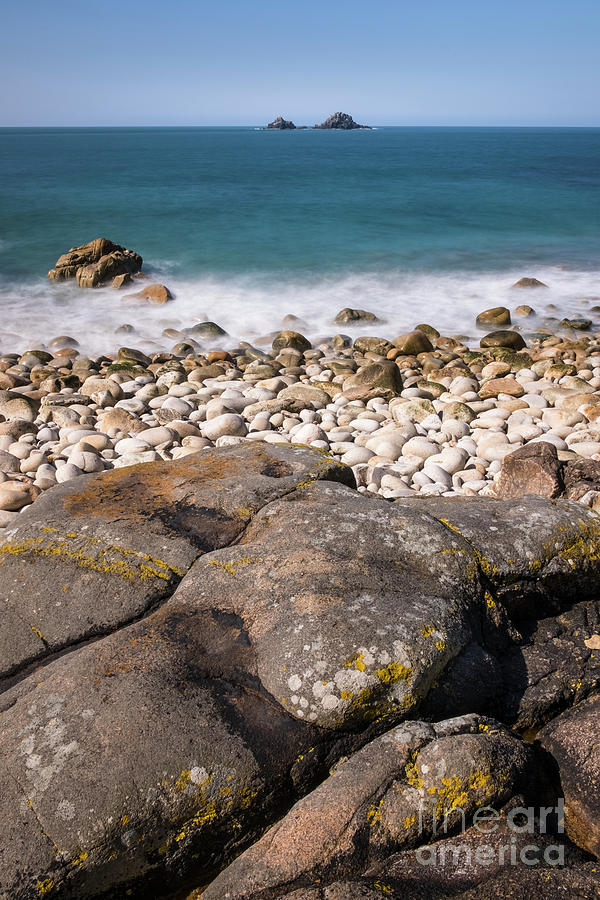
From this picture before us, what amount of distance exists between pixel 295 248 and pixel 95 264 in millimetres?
6794

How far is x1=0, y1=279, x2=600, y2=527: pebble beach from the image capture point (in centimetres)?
638

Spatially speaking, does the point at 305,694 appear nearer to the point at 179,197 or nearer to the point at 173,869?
the point at 173,869

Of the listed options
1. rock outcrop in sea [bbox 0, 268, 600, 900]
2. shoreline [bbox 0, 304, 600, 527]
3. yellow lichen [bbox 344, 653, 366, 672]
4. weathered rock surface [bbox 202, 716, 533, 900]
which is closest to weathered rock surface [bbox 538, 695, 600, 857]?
rock outcrop in sea [bbox 0, 268, 600, 900]

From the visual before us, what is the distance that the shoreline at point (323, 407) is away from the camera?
20.9 feet

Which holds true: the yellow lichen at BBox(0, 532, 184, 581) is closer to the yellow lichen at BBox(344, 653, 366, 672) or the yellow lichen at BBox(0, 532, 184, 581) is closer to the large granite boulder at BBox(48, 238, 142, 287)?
the yellow lichen at BBox(344, 653, 366, 672)

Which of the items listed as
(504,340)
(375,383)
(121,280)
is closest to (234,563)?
(375,383)

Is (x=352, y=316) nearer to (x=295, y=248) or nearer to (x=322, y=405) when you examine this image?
(x=322, y=405)

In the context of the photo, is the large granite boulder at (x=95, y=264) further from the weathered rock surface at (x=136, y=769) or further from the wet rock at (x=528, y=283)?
the weathered rock surface at (x=136, y=769)

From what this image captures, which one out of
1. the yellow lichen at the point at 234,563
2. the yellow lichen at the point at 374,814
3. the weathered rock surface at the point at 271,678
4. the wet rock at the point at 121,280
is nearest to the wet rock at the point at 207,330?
the wet rock at the point at 121,280

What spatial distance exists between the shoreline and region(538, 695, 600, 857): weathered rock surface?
2.18m

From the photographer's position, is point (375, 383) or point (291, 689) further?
point (375, 383)

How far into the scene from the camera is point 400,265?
757 inches

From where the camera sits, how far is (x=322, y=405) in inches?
337

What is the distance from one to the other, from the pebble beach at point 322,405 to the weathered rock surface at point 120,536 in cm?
140
